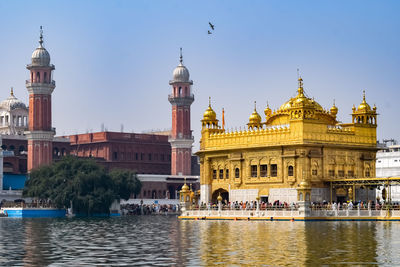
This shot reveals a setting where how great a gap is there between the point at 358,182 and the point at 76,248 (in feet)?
97.8

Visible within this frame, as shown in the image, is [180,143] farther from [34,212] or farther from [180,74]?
[34,212]

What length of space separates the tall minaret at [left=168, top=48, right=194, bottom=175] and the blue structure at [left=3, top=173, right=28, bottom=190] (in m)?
22.3

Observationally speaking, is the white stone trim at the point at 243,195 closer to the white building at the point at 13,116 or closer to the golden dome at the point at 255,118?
the golden dome at the point at 255,118

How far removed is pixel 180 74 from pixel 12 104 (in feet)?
78.1

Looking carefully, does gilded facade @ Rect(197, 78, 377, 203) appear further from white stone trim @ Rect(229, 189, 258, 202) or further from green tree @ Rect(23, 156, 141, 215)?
green tree @ Rect(23, 156, 141, 215)

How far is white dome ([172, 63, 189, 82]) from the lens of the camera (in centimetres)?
11362

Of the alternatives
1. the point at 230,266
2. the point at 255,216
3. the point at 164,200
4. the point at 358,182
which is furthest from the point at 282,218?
the point at 164,200

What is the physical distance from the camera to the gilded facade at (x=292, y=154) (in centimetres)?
5478

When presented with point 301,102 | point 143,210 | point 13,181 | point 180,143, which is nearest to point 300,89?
point 301,102

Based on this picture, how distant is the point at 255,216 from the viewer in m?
52.1

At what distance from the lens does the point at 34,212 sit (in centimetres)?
7375

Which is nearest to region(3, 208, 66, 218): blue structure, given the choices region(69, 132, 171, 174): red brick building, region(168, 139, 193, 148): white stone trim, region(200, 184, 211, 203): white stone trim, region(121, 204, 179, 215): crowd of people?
region(121, 204, 179, 215): crowd of people

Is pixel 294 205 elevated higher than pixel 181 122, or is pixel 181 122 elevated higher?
pixel 181 122

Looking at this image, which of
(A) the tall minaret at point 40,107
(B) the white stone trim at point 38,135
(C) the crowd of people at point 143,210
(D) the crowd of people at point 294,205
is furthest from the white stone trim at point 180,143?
(D) the crowd of people at point 294,205
